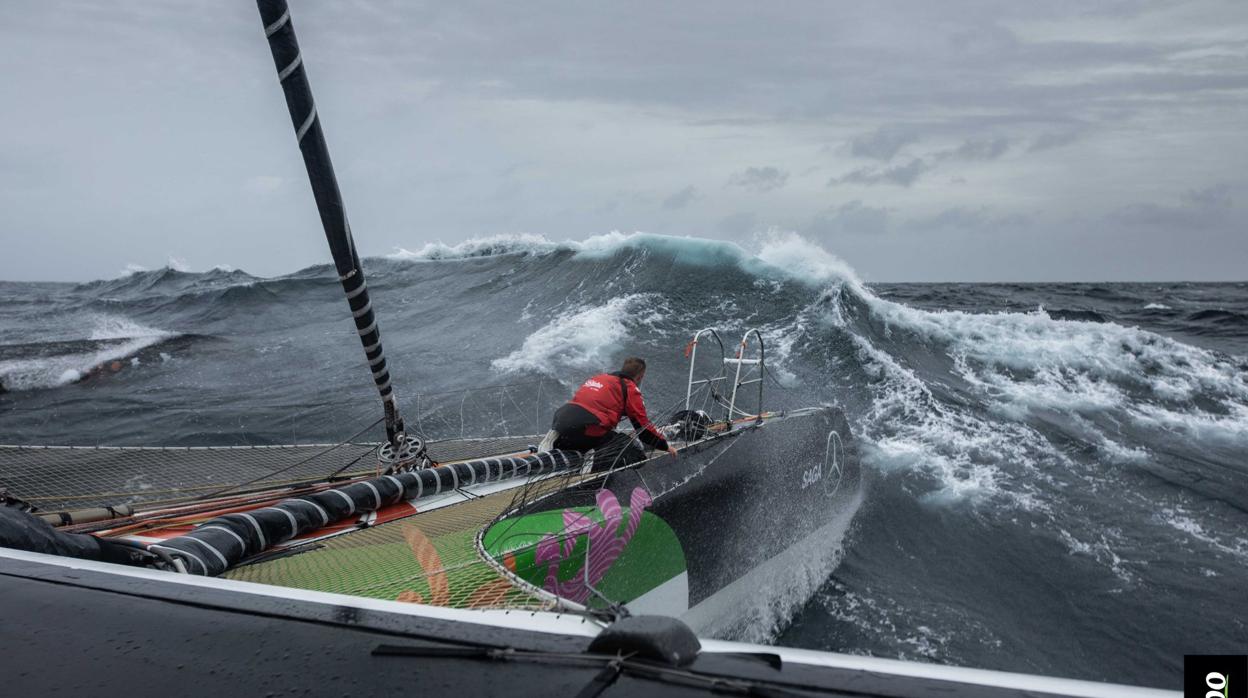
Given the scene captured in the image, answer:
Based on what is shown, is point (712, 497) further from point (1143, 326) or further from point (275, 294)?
point (275, 294)

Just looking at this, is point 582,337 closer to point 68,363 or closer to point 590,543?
point 68,363

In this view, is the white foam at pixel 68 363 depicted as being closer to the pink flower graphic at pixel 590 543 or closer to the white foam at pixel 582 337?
the white foam at pixel 582 337

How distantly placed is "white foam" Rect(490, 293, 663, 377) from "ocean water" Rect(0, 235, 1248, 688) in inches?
3.1

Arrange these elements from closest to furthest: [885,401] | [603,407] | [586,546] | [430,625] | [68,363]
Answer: [430,625], [586,546], [603,407], [885,401], [68,363]

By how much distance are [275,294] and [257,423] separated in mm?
13821

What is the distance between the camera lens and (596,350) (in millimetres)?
12875

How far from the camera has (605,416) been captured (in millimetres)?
5340

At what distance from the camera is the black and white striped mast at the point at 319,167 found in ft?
10.8

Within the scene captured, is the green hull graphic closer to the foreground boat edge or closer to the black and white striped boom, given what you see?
the black and white striped boom

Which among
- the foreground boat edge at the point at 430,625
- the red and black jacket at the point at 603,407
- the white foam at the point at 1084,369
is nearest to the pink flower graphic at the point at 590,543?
the red and black jacket at the point at 603,407

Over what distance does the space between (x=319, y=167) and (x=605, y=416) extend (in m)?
2.64

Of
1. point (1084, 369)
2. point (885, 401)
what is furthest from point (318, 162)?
point (1084, 369)

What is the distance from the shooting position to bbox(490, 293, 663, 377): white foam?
483 inches

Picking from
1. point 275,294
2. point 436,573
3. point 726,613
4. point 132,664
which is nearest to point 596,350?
point 726,613
